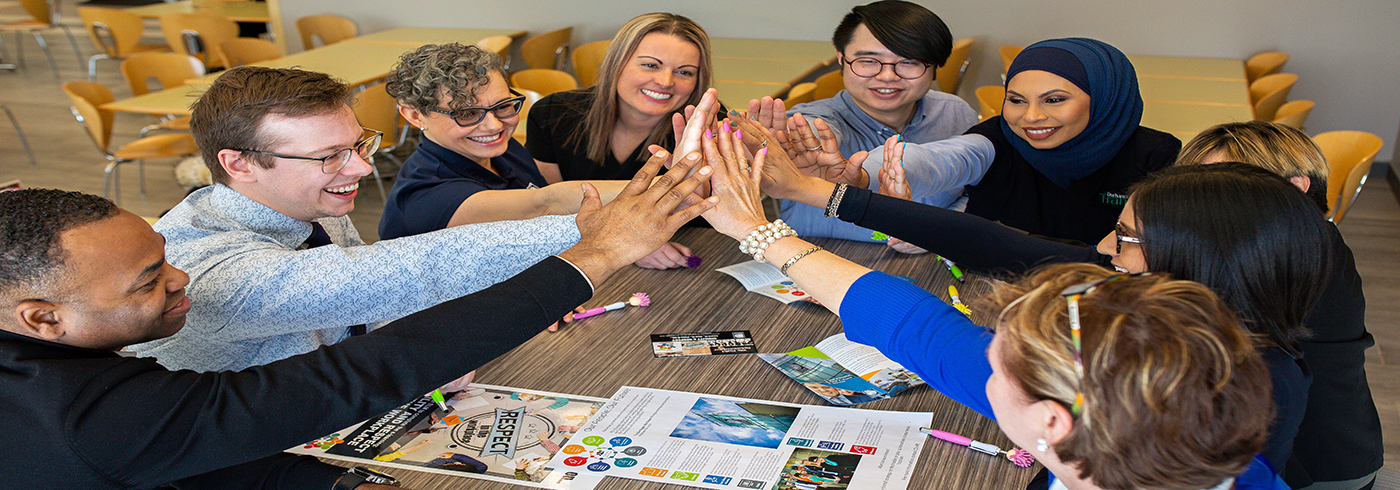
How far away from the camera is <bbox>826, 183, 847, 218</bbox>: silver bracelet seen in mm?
1865

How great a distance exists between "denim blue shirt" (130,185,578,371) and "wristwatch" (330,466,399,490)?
0.25 m

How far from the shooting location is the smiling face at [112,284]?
1093mm

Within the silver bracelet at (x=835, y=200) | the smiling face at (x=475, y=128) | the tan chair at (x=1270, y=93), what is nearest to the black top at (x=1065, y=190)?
the silver bracelet at (x=835, y=200)

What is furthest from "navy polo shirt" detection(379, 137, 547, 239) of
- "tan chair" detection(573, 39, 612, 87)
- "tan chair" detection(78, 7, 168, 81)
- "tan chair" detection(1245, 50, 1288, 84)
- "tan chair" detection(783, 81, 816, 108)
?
"tan chair" detection(78, 7, 168, 81)

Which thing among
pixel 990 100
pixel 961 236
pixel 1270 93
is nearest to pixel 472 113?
pixel 961 236

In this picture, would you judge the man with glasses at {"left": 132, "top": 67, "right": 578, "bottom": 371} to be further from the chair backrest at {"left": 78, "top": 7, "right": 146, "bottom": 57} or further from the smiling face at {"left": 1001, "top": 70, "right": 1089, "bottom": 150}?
the chair backrest at {"left": 78, "top": 7, "right": 146, "bottom": 57}

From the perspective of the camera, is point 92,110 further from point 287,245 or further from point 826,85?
point 287,245

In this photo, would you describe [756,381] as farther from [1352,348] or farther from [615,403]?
[1352,348]

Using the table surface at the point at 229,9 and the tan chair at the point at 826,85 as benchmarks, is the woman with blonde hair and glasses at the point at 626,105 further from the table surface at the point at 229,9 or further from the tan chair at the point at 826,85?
the table surface at the point at 229,9

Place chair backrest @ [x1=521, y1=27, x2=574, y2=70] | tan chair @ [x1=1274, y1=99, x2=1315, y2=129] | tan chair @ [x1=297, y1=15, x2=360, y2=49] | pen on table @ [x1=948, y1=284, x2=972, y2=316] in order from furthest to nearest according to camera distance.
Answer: tan chair @ [x1=297, y1=15, x2=360, y2=49]
chair backrest @ [x1=521, y1=27, x2=574, y2=70]
tan chair @ [x1=1274, y1=99, x2=1315, y2=129]
pen on table @ [x1=948, y1=284, x2=972, y2=316]

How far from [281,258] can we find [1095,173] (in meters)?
2.03

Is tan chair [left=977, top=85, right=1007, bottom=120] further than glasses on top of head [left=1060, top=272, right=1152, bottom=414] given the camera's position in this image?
Yes

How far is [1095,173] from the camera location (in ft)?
7.92

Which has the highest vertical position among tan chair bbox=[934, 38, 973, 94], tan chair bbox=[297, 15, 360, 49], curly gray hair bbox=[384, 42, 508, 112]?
curly gray hair bbox=[384, 42, 508, 112]
